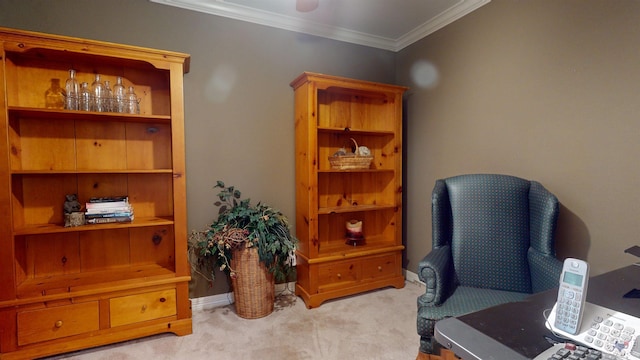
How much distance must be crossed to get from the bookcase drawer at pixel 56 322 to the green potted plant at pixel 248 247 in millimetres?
731

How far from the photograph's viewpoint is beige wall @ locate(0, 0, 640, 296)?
1692 mm

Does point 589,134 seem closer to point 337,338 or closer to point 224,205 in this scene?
point 337,338

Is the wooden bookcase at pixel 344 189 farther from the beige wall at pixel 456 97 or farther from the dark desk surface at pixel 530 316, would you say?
the dark desk surface at pixel 530 316

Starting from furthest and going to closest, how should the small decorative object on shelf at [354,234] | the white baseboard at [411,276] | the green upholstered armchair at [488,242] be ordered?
the white baseboard at [411,276] → the small decorative object on shelf at [354,234] → the green upholstered armchair at [488,242]

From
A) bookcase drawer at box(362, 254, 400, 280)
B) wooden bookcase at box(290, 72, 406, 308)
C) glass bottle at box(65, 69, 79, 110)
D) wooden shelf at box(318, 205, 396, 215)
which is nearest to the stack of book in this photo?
glass bottle at box(65, 69, 79, 110)

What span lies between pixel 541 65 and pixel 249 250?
2332 mm

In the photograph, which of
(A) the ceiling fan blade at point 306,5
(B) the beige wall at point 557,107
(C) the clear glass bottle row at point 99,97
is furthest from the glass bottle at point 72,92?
(B) the beige wall at point 557,107

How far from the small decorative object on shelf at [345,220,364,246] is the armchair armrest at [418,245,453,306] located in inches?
44.8

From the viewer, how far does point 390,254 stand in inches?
112

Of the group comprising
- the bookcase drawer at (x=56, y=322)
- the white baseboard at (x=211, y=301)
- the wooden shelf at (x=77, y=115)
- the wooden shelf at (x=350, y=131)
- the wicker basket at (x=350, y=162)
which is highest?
the wooden shelf at (x=77, y=115)

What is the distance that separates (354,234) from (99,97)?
2.20 meters

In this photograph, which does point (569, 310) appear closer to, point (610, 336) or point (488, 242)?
point (610, 336)

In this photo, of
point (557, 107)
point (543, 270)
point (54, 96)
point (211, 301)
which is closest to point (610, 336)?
point (543, 270)

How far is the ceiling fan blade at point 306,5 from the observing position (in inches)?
95.1
